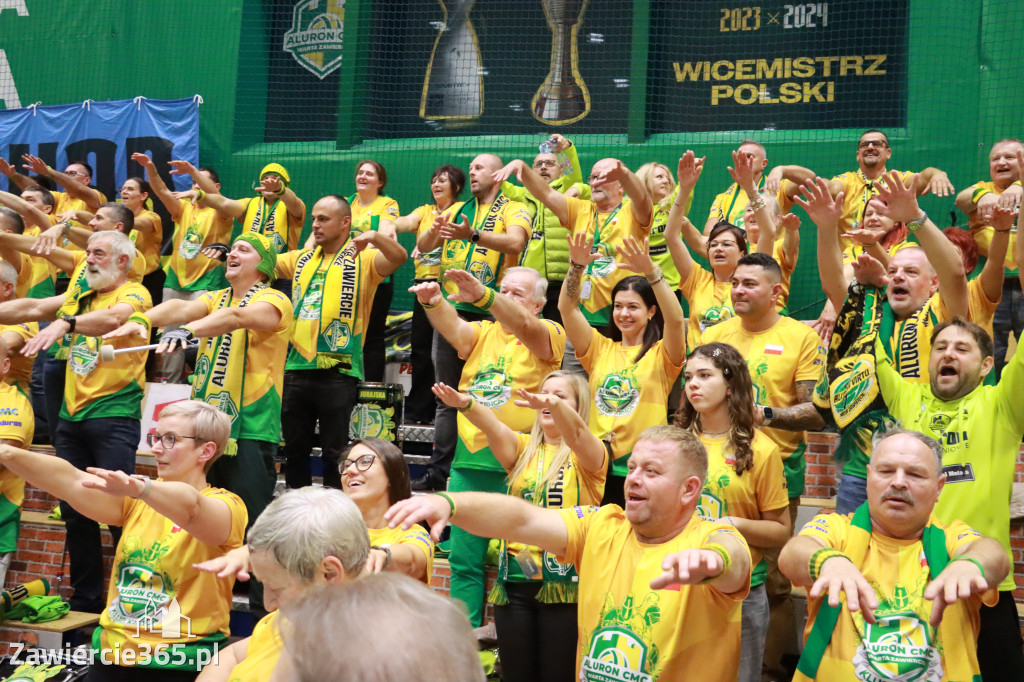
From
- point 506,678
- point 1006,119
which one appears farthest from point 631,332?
point 1006,119

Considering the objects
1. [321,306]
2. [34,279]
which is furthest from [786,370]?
[34,279]

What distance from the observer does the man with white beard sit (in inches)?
219

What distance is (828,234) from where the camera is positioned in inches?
172

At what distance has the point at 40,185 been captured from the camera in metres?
9.06

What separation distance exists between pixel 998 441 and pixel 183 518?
2881mm

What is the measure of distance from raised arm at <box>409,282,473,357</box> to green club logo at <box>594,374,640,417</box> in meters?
0.82

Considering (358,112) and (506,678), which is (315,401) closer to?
(506,678)

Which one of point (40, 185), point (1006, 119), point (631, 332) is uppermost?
point (1006, 119)

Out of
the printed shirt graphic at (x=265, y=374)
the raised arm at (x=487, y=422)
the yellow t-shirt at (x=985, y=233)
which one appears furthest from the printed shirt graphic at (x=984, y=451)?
the printed shirt graphic at (x=265, y=374)

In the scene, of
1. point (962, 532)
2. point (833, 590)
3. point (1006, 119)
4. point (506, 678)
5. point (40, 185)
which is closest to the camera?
point (833, 590)

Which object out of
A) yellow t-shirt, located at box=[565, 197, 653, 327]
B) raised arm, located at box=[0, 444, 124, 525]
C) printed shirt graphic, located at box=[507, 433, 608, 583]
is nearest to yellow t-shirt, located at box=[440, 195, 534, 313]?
yellow t-shirt, located at box=[565, 197, 653, 327]

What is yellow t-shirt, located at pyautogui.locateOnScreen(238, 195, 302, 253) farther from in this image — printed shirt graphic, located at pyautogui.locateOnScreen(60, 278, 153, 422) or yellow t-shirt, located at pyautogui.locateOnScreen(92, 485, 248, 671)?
yellow t-shirt, located at pyautogui.locateOnScreen(92, 485, 248, 671)

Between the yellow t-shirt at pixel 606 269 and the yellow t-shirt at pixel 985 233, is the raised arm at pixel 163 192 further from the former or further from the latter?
the yellow t-shirt at pixel 985 233

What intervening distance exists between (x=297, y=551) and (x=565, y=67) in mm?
7857
